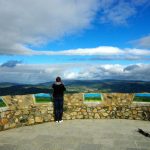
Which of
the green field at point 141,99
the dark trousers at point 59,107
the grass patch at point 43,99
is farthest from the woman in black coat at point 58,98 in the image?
the green field at point 141,99

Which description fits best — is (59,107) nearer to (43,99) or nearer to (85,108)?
(43,99)

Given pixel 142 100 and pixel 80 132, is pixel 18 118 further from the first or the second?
pixel 142 100

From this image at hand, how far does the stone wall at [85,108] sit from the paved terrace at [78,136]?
85cm

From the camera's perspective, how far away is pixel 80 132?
44.3 ft

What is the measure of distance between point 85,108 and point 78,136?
5433mm

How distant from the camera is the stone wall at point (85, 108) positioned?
16062 mm

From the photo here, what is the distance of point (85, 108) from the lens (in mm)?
17953

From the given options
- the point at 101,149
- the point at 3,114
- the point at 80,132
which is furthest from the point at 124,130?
the point at 3,114

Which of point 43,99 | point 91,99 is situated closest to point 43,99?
point 43,99

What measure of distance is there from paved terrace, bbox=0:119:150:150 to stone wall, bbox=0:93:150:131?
2.79 feet

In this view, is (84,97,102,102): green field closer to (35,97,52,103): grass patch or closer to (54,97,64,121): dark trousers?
(54,97,64,121): dark trousers

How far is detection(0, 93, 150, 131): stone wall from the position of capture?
16062 mm

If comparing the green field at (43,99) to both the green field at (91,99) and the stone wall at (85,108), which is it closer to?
the stone wall at (85,108)

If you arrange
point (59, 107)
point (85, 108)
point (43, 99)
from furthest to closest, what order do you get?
point (85, 108), point (43, 99), point (59, 107)
